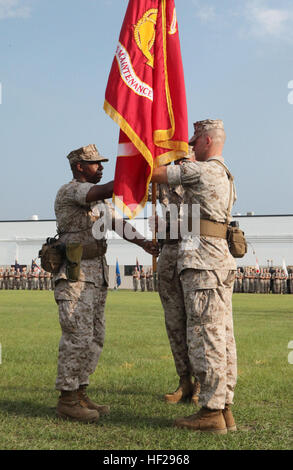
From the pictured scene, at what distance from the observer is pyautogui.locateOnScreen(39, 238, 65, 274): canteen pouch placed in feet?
16.0

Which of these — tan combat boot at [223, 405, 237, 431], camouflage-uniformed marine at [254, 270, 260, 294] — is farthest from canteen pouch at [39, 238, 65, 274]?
camouflage-uniformed marine at [254, 270, 260, 294]

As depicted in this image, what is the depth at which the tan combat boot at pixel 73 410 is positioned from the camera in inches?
184

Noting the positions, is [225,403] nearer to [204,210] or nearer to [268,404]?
[268,404]

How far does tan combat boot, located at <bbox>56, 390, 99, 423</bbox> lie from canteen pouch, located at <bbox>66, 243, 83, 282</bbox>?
1006 millimetres

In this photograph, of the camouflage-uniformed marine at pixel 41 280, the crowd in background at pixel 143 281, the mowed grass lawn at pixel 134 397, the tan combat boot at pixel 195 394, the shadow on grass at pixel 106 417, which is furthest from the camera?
the camouflage-uniformed marine at pixel 41 280

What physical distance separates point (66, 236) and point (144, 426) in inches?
71.2

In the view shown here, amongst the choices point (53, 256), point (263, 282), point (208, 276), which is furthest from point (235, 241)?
point (263, 282)

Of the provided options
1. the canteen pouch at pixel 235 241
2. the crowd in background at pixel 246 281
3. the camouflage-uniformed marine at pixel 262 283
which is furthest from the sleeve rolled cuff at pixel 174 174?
Answer: the camouflage-uniformed marine at pixel 262 283

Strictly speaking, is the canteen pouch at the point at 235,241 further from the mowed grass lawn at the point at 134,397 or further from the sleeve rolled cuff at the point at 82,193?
the mowed grass lawn at the point at 134,397

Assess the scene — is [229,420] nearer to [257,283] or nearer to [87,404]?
[87,404]

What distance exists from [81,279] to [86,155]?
1.15m

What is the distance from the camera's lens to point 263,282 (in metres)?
34.5
